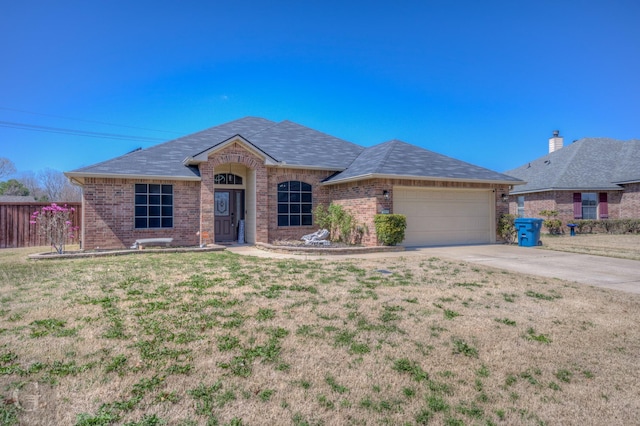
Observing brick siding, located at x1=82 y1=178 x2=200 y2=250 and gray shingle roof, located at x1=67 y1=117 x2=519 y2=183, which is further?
gray shingle roof, located at x1=67 y1=117 x2=519 y2=183

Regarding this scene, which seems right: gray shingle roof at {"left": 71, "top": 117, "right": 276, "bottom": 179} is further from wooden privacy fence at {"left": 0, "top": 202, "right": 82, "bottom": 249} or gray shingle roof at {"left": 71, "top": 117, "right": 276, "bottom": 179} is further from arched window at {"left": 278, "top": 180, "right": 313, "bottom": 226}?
wooden privacy fence at {"left": 0, "top": 202, "right": 82, "bottom": 249}

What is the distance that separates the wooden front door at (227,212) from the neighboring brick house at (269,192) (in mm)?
44

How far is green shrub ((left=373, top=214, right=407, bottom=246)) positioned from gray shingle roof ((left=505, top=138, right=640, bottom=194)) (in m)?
14.2

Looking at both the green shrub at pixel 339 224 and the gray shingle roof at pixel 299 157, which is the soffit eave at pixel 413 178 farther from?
the green shrub at pixel 339 224

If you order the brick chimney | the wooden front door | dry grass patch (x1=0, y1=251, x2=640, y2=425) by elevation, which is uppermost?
the brick chimney

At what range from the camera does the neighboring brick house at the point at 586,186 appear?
834 inches

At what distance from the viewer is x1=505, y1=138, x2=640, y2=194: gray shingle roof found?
21453 millimetres

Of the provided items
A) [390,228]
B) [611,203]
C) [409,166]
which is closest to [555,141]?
[611,203]

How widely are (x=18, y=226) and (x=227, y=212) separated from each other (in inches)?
347

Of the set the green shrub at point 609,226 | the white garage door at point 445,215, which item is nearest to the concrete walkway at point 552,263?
the white garage door at point 445,215

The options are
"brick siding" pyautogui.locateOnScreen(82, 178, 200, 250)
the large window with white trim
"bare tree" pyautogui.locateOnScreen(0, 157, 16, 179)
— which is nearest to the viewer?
"brick siding" pyautogui.locateOnScreen(82, 178, 200, 250)

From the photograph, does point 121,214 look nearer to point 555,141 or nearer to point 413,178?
point 413,178

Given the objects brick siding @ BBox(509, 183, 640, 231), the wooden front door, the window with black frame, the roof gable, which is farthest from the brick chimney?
the wooden front door

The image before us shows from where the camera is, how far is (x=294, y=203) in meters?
15.2
